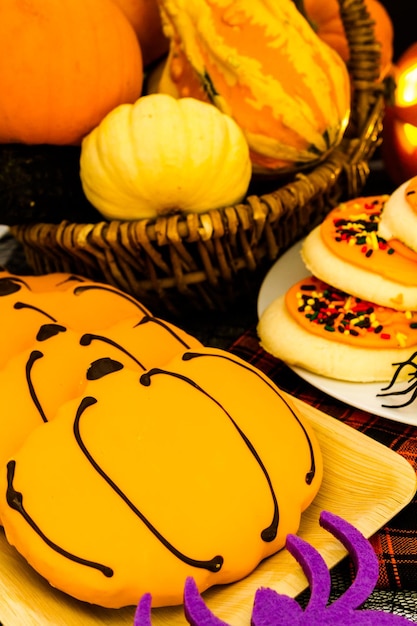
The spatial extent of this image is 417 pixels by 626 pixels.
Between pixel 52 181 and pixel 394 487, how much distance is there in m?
0.69

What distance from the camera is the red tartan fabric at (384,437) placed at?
2.25ft

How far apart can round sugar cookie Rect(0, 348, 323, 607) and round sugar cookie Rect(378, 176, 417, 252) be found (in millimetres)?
348

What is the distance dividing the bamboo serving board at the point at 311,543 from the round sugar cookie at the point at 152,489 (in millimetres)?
20

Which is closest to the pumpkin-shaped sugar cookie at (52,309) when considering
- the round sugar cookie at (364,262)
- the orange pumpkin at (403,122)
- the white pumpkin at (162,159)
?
the white pumpkin at (162,159)

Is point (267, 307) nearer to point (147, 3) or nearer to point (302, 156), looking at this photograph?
point (302, 156)

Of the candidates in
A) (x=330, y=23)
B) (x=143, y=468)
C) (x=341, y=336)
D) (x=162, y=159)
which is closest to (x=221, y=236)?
(x=162, y=159)

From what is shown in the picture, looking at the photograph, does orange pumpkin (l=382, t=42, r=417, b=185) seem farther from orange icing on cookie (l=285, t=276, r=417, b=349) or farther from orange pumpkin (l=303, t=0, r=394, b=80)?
orange icing on cookie (l=285, t=276, r=417, b=349)

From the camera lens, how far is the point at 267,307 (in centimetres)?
103

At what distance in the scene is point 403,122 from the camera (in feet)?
4.26

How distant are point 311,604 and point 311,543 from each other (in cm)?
9

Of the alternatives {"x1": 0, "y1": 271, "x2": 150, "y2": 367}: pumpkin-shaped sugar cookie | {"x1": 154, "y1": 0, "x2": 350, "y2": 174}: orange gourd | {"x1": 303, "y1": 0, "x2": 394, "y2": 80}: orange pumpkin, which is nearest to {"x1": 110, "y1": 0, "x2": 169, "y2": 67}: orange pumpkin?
{"x1": 154, "y1": 0, "x2": 350, "y2": 174}: orange gourd

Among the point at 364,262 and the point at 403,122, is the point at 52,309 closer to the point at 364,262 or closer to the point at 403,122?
the point at 364,262

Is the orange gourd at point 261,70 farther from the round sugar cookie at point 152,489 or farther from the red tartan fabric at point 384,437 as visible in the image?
the round sugar cookie at point 152,489

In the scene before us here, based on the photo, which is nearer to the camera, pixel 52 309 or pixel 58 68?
pixel 52 309
